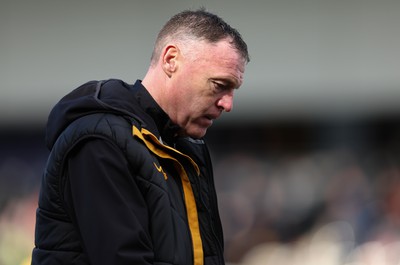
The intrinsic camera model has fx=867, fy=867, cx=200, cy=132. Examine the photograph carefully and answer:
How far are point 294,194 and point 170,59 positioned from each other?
396 cm

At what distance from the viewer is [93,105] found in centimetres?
233

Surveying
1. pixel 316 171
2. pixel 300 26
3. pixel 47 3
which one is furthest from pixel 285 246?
pixel 47 3

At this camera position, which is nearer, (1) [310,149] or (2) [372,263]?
(2) [372,263]

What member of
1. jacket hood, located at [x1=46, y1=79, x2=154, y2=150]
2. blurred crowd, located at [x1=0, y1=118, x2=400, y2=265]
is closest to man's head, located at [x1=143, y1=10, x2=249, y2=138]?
jacket hood, located at [x1=46, y1=79, x2=154, y2=150]

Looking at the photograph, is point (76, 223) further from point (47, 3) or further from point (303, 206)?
point (47, 3)

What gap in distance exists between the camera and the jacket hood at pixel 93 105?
2.34m

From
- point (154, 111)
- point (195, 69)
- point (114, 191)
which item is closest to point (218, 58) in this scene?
point (195, 69)

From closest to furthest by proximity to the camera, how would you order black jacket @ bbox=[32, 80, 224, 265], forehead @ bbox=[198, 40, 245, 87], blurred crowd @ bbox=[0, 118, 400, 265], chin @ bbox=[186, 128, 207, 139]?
black jacket @ bbox=[32, 80, 224, 265], forehead @ bbox=[198, 40, 245, 87], chin @ bbox=[186, 128, 207, 139], blurred crowd @ bbox=[0, 118, 400, 265]

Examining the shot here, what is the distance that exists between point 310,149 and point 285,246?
0.74 m

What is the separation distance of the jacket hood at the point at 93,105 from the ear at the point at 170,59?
122 mm

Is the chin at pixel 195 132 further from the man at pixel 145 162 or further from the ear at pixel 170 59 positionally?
the ear at pixel 170 59

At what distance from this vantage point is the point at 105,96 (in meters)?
2.42

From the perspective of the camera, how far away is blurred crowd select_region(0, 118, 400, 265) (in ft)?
19.9

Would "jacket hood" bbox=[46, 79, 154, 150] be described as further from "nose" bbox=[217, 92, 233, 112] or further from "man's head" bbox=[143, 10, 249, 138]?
"nose" bbox=[217, 92, 233, 112]
